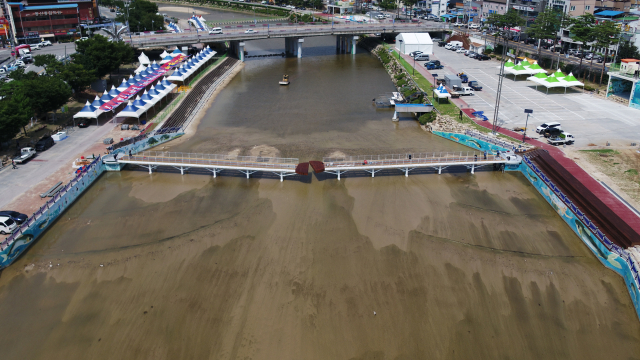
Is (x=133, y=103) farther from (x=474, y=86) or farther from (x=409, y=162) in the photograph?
(x=474, y=86)

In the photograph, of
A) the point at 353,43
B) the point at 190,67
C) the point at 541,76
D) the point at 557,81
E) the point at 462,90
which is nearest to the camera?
the point at 557,81

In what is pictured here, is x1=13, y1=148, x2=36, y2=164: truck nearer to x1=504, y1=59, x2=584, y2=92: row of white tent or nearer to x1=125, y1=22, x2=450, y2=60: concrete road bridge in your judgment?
x1=125, y1=22, x2=450, y2=60: concrete road bridge

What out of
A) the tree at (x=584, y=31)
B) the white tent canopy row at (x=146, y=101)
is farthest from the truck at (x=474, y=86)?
the white tent canopy row at (x=146, y=101)

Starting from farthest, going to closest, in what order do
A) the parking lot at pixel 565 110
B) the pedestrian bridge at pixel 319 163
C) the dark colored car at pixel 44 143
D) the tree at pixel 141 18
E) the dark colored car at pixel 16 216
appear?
1. the tree at pixel 141 18
2. the parking lot at pixel 565 110
3. the dark colored car at pixel 44 143
4. the pedestrian bridge at pixel 319 163
5. the dark colored car at pixel 16 216

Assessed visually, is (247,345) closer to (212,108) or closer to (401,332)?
(401,332)

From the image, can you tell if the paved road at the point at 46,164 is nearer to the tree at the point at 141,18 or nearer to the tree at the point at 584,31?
the tree at the point at 584,31

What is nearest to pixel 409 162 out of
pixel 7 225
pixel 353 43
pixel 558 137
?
pixel 558 137

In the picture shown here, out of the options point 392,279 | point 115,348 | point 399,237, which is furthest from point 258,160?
point 115,348
